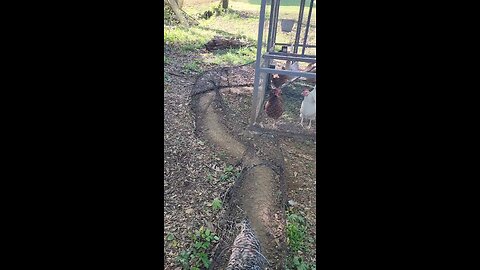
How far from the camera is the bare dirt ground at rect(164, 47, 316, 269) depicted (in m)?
3.05

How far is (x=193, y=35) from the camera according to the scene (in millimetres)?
8539

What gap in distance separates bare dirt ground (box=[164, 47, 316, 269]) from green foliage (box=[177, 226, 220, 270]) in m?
0.06

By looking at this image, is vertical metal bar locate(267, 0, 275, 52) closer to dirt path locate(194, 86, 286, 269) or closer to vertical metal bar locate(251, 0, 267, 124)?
vertical metal bar locate(251, 0, 267, 124)

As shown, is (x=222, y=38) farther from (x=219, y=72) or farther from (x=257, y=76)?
(x=257, y=76)

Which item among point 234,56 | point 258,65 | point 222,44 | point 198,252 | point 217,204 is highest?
point 258,65

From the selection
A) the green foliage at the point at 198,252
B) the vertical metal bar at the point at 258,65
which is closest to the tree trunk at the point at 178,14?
the vertical metal bar at the point at 258,65

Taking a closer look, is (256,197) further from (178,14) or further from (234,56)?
(178,14)

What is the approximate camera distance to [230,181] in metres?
3.70

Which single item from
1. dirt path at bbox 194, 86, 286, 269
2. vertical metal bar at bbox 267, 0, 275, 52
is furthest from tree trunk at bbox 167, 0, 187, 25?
dirt path at bbox 194, 86, 286, 269

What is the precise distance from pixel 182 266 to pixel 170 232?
0.43 meters

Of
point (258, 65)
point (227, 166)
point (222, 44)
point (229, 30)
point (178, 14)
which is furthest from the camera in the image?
point (229, 30)

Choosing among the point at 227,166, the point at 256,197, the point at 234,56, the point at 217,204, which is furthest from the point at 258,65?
the point at 234,56

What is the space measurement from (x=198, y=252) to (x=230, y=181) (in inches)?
42.1
